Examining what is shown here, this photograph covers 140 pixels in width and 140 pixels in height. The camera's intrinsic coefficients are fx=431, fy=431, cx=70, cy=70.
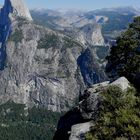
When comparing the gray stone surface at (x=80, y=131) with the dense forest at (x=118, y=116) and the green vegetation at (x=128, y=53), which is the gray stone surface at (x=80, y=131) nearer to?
the dense forest at (x=118, y=116)

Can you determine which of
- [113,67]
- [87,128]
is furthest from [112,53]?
[87,128]

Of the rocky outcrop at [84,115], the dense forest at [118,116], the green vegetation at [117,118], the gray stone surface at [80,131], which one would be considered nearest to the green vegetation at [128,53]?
the rocky outcrop at [84,115]

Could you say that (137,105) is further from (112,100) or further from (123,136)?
(123,136)

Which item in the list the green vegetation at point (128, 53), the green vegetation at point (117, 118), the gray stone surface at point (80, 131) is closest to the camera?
the green vegetation at point (117, 118)

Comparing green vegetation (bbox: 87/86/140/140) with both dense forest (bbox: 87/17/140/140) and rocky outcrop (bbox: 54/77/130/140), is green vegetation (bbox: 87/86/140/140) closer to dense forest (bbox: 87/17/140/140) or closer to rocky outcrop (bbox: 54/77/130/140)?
dense forest (bbox: 87/17/140/140)

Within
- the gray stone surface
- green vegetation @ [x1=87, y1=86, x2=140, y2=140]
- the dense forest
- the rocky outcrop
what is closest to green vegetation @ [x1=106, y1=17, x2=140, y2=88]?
the rocky outcrop

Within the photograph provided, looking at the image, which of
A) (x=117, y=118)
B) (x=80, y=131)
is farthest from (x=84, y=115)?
(x=117, y=118)

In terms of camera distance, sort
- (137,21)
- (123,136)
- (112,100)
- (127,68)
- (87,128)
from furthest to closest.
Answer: (137,21) < (127,68) < (87,128) < (112,100) < (123,136)
